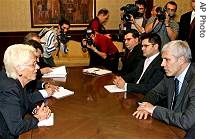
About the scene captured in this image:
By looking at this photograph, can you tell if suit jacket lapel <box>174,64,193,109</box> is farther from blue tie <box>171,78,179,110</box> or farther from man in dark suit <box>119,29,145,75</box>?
man in dark suit <box>119,29,145,75</box>

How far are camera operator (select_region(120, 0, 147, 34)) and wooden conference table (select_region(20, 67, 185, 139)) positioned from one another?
7.39ft

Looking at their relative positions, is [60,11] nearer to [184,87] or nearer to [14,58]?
[14,58]

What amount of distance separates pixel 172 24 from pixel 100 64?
1350 mm

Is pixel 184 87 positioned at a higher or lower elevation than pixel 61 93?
higher

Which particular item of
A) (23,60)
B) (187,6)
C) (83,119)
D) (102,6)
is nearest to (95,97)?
(83,119)

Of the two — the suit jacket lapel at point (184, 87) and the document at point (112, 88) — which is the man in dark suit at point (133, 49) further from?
the suit jacket lapel at point (184, 87)

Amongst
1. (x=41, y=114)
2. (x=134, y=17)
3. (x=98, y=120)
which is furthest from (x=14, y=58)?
(x=134, y=17)

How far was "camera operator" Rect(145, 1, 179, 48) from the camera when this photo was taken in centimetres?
505

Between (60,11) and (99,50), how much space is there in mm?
2145

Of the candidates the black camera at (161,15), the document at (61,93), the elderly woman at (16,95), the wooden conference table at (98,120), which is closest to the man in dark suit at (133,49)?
the black camera at (161,15)

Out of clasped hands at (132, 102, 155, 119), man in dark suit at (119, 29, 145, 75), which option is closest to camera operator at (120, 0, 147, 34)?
man in dark suit at (119, 29, 145, 75)

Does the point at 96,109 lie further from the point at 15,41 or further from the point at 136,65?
the point at 15,41

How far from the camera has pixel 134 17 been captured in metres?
5.67

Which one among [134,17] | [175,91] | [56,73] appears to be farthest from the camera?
[134,17]
